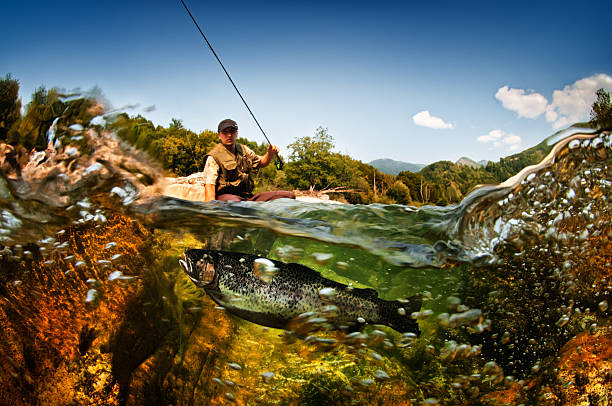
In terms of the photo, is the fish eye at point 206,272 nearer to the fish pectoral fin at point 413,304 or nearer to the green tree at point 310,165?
the fish pectoral fin at point 413,304

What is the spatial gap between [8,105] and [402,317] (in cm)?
450

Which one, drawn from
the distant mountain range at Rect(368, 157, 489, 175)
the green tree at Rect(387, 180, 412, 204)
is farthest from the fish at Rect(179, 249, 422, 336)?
the green tree at Rect(387, 180, 412, 204)

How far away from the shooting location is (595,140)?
3006 mm

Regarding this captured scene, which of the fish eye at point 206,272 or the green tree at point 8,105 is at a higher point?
the green tree at point 8,105

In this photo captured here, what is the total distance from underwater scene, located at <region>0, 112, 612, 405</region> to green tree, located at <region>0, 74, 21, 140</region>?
13.2 inches

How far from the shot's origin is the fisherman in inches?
215

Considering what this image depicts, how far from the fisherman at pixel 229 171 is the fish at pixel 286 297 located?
2355mm

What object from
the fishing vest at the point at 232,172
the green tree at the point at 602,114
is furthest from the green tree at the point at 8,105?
the green tree at the point at 602,114

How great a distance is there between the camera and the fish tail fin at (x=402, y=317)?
295cm

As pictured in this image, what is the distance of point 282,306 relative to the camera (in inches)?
115

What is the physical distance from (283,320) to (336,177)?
58.6 ft

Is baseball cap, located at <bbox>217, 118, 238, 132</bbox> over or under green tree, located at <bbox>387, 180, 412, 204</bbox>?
over

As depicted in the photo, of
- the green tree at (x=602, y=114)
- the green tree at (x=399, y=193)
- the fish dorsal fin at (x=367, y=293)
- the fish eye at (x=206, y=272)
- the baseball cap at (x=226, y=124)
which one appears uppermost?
the baseball cap at (x=226, y=124)

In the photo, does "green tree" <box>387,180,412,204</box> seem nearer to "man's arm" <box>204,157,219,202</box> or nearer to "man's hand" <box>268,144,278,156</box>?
"man's hand" <box>268,144,278,156</box>
